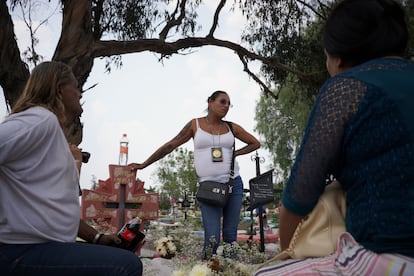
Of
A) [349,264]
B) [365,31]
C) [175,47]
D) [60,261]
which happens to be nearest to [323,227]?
[349,264]

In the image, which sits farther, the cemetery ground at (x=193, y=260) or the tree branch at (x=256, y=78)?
the tree branch at (x=256, y=78)

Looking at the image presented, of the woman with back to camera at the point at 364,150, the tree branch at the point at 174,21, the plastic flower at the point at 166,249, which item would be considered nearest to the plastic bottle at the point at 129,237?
the woman with back to camera at the point at 364,150

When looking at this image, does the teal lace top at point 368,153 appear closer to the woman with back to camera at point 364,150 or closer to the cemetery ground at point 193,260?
the woman with back to camera at point 364,150

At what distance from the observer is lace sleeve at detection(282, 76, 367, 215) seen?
3.62ft

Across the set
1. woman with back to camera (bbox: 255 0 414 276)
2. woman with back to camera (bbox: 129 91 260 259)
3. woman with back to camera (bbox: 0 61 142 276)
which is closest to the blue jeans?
woman with back to camera (bbox: 0 61 142 276)

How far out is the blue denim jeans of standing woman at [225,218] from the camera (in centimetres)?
420

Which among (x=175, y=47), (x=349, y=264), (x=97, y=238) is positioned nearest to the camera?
(x=349, y=264)

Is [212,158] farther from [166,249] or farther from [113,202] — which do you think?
[113,202]

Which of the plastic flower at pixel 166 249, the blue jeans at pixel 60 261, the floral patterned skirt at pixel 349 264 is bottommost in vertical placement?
the plastic flower at pixel 166 249

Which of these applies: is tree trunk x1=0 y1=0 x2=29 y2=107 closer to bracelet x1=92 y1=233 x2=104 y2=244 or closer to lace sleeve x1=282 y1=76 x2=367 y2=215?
bracelet x1=92 y1=233 x2=104 y2=244

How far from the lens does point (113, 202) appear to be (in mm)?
6059

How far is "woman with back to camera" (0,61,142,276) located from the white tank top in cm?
256

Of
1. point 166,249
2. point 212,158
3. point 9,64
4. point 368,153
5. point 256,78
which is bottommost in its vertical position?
point 166,249

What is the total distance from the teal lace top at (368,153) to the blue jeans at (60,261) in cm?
77
